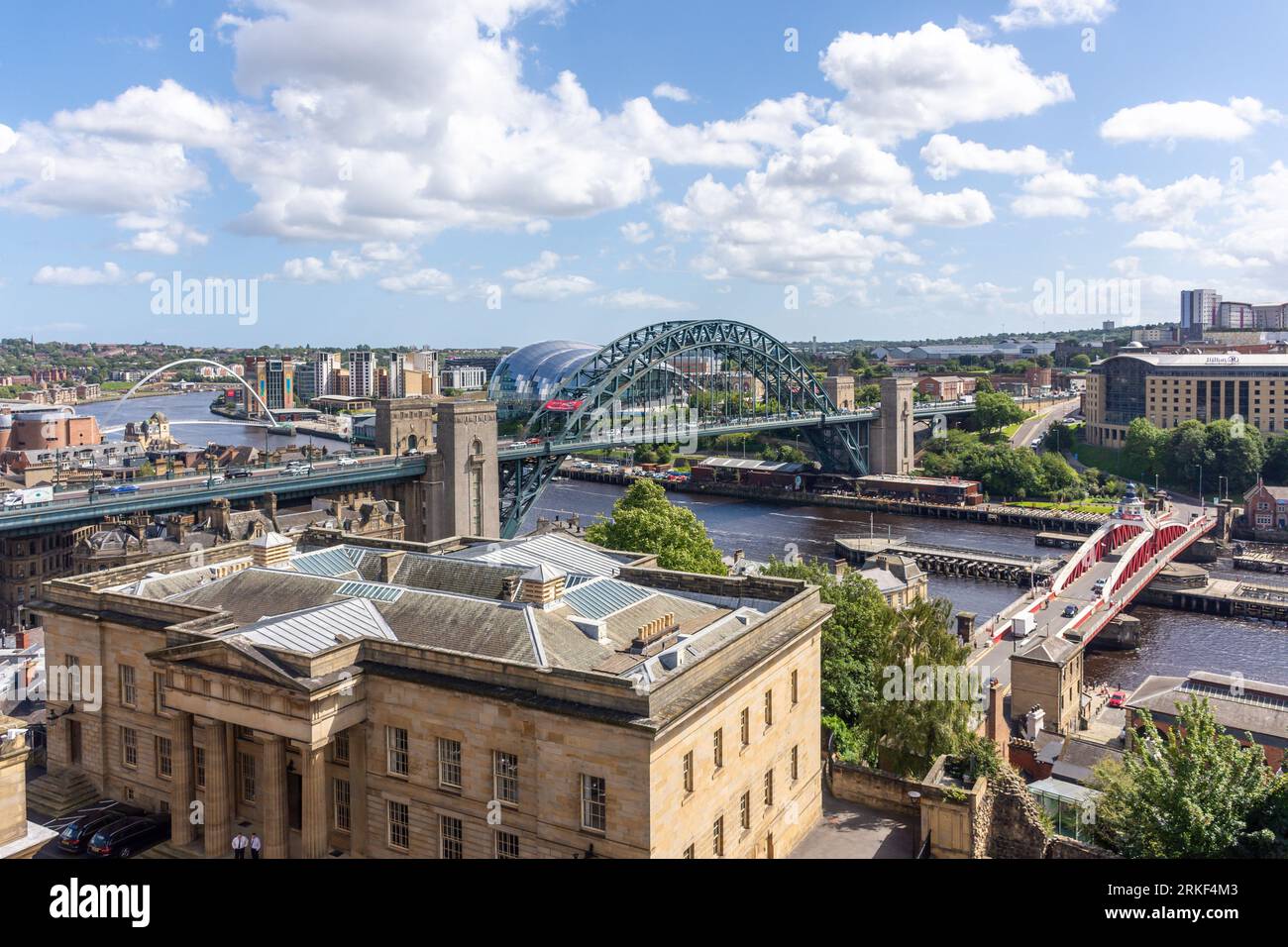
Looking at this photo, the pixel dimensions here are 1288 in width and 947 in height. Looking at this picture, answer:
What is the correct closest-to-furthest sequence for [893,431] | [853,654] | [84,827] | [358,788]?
[358,788], [84,827], [853,654], [893,431]

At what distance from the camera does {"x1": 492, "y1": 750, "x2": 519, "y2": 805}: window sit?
47.6 feet

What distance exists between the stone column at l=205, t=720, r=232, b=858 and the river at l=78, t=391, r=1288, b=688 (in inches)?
1250

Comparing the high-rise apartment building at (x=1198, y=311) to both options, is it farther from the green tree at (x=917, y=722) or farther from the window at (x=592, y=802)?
the window at (x=592, y=802)

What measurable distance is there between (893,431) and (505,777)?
79.5m

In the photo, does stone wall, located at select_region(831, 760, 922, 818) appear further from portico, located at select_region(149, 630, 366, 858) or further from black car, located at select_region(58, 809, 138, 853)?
black car, located at select_region(58, 809, 138, 853)

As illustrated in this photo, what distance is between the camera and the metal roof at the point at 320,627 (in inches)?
626

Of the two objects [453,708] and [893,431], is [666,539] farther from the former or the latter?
[893,431]

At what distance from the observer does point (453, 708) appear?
49.0 feet

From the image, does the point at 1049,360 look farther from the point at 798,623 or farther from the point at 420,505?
the point at 798,623

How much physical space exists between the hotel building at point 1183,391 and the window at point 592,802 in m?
83.8

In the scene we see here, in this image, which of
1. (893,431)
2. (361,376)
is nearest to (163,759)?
(893,431)

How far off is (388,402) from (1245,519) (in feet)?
177

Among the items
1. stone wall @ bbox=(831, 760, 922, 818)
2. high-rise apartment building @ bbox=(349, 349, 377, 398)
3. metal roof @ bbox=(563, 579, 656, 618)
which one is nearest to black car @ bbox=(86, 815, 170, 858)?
metal roof @ bbox=(563, 579, 656, 618)

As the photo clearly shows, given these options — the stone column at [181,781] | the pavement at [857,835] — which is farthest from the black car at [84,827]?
the pavement at [857,835]
